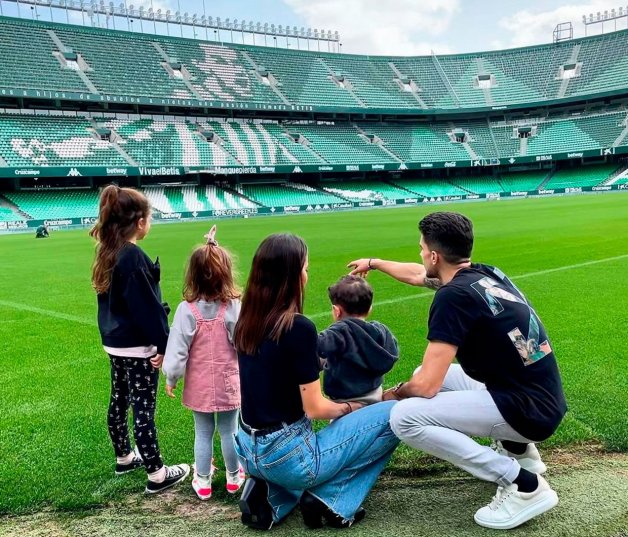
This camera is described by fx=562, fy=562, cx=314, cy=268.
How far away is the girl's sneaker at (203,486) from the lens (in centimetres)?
357

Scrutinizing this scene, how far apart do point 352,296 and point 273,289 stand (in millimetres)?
555

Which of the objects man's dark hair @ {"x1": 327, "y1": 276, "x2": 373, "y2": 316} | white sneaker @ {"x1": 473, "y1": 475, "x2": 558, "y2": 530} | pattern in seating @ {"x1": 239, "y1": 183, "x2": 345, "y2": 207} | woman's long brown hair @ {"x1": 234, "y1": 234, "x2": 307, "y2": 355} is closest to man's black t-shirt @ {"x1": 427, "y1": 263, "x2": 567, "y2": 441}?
white sneaker @ {"x1": 473, "y1": 475, "x2": 558, "y2": 530}

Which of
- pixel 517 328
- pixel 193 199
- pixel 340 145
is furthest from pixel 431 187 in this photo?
pixel 517 328

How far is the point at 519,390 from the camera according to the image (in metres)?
3.01

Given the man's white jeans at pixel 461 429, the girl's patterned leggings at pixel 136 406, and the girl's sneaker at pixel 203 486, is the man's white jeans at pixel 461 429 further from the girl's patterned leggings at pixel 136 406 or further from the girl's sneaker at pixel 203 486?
the girl's patterned leggings at pixel 136 406

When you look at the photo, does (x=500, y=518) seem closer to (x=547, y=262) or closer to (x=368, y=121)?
(x=547, y=262)

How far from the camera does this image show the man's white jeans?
3045 millimetres

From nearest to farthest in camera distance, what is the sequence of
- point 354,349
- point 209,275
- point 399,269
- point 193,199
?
point 354,349 → point 209,275 → point 399,269 → point 193,199

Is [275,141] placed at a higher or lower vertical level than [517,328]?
higher

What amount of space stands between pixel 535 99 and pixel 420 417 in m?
70.0

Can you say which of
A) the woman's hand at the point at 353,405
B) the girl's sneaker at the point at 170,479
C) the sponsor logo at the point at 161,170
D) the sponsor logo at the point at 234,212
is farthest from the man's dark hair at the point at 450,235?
the sponsor logo at the point at 161,170

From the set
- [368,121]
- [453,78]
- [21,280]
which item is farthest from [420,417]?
[453,78]

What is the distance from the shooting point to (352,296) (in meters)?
3.37

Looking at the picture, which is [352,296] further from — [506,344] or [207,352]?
[207,352]
